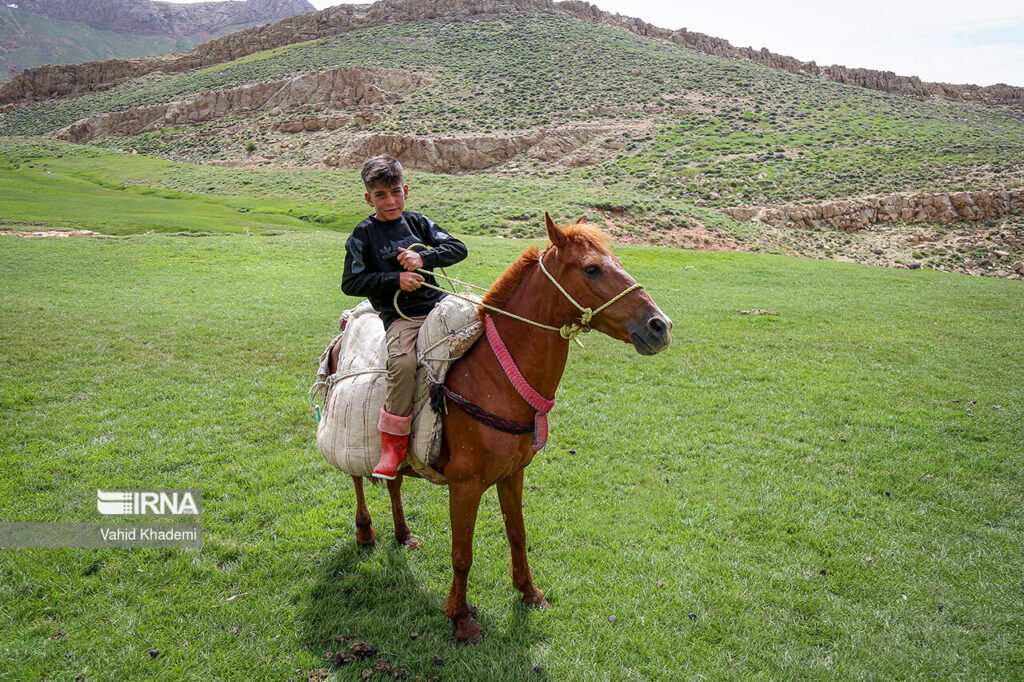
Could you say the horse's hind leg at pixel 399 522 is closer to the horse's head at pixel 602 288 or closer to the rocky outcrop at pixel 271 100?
the horse's head at pixel 602 288

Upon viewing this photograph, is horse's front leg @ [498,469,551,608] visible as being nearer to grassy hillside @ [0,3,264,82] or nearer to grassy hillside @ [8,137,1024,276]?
grassy hillside @ [8,137,1024,276]

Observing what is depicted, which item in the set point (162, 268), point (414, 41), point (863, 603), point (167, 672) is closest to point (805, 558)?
point (863, 603)

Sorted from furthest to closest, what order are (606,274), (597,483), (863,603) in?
(597,483)
(863,603)
(606,274)

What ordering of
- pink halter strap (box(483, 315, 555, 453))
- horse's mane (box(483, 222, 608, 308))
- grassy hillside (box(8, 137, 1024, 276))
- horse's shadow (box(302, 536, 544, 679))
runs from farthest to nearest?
grassy hillside (box(8, 137, 1024, 276)), horse's shadow (box(302, 536, 544, 679)), pink halter strap (box(483, 315, 555, 453)), horse's mane (box(483, 222, 608, 308))

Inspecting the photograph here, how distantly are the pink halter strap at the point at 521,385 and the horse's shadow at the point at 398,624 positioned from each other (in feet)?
5.02

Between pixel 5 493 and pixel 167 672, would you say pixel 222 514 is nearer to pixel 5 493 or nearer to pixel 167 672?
pixel 167 672

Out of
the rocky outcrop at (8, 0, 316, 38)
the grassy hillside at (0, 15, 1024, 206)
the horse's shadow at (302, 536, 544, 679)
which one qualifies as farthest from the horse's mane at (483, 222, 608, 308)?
the rocky outcrop at (8, 0, 316, 38)

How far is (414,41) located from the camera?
69750mm

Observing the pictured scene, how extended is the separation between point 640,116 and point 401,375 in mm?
54255

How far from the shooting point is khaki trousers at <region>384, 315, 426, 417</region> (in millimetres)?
3623

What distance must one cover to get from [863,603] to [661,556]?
164 centimetres

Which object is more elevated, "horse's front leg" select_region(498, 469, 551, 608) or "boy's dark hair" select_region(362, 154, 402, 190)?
"boy's dark hair" select_region(362, 154, 402, 190)

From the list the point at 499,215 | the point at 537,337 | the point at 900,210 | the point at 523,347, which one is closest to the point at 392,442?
the point at 523,347

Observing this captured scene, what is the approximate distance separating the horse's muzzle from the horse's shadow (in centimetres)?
247
